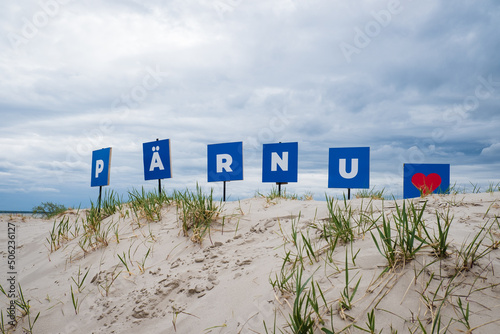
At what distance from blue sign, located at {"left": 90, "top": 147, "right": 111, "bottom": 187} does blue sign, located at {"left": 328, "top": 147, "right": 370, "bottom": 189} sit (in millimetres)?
4479

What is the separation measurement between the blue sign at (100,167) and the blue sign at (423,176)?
231 inches

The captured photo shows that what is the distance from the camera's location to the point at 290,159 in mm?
7383

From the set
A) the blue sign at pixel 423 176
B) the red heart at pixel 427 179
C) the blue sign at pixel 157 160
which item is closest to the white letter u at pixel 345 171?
the blue sign at pixel 423 176

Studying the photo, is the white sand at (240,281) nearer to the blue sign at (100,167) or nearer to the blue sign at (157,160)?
the blue sign at (157,160)

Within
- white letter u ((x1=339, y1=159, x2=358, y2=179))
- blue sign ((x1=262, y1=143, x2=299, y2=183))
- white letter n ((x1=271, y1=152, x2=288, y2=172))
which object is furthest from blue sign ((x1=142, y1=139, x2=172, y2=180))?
white letter u ((x1=339, y1=159, x2=358, y2=179))

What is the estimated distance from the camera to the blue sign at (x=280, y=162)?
7.34m

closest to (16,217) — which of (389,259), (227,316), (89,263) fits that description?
(89,263)

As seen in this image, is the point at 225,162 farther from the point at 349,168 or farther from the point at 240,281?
the point at 240,281

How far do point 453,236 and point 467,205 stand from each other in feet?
3.57

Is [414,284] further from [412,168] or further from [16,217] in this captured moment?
[16,217]

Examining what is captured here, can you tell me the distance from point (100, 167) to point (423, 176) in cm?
648

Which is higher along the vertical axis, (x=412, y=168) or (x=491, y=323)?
(x=412, y=168)

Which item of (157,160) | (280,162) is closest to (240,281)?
(157,160)

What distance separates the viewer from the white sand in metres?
1.86
